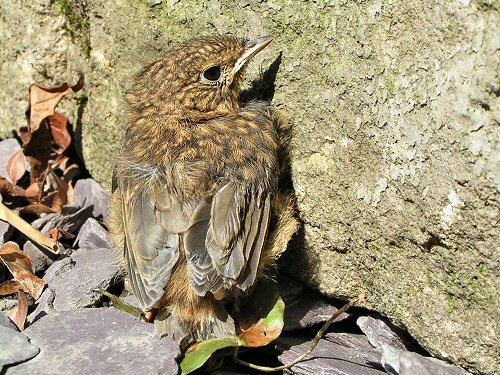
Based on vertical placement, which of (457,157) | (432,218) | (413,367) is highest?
(457,157)

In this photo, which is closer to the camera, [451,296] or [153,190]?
[451,296]

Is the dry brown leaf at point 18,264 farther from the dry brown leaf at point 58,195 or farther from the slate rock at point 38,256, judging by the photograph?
the dry brown leaf at point 58,195

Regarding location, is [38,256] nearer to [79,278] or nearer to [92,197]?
[79,278]

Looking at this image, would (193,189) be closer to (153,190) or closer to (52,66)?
(153,190)

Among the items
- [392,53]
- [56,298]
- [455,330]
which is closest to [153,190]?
[56,298]

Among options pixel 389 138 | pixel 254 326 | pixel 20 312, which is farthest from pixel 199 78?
pixel 20 312

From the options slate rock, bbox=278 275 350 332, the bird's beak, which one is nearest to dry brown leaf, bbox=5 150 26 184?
the bird's beak

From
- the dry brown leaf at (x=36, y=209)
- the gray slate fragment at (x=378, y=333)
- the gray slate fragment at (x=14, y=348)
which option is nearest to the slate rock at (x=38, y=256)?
the dry brown leaf at (x=36, y=209)

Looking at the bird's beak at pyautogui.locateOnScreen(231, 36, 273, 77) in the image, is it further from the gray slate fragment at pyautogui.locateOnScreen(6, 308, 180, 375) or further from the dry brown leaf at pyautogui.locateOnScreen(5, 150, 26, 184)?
the dry brown leaf at pyautogui.locateOnScreen(5, 150, 26, 184)
